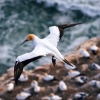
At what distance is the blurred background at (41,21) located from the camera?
53.1 ft

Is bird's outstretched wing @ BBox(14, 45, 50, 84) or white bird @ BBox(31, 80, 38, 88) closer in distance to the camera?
bird's outstretched wing @ BBox(14, 45, 50, 84)

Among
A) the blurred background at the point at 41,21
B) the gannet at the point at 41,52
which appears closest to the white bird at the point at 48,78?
the gannet at the point at 41,52

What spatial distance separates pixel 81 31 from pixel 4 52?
376 centimetres

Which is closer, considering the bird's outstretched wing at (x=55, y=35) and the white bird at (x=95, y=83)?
the bird's outstretched wing at (x=55, y=35)

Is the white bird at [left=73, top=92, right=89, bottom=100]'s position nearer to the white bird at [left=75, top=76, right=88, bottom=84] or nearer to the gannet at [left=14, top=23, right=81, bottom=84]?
the white bird at [left=75, top=76, right=88, bottom=84]

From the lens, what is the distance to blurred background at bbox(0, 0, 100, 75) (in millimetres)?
16188

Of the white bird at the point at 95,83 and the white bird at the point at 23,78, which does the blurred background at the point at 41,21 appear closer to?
the white bird at the point at 23,78

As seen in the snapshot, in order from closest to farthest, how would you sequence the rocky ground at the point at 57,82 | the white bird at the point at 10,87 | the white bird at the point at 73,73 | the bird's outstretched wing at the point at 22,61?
the bird's outstretched wing at the point at 22,61 < the rocky ground at the point at 57,82 < the white bird at the point at 10,87 < the white bird at the point at 73,73

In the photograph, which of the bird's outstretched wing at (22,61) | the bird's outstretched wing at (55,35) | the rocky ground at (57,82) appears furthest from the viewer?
the rocky ground at (57,82)

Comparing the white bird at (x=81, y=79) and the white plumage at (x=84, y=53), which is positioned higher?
the white plumage at (x=84, y=53)

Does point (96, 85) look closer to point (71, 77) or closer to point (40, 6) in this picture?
point (71, 77)

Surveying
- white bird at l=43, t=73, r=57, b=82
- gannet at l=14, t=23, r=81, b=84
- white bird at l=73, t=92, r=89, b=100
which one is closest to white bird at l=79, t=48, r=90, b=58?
white bird at l=43, t=73, r=57, b=82

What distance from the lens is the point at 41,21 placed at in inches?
706

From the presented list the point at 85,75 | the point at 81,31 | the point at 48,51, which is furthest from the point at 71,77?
the point at 81,31
